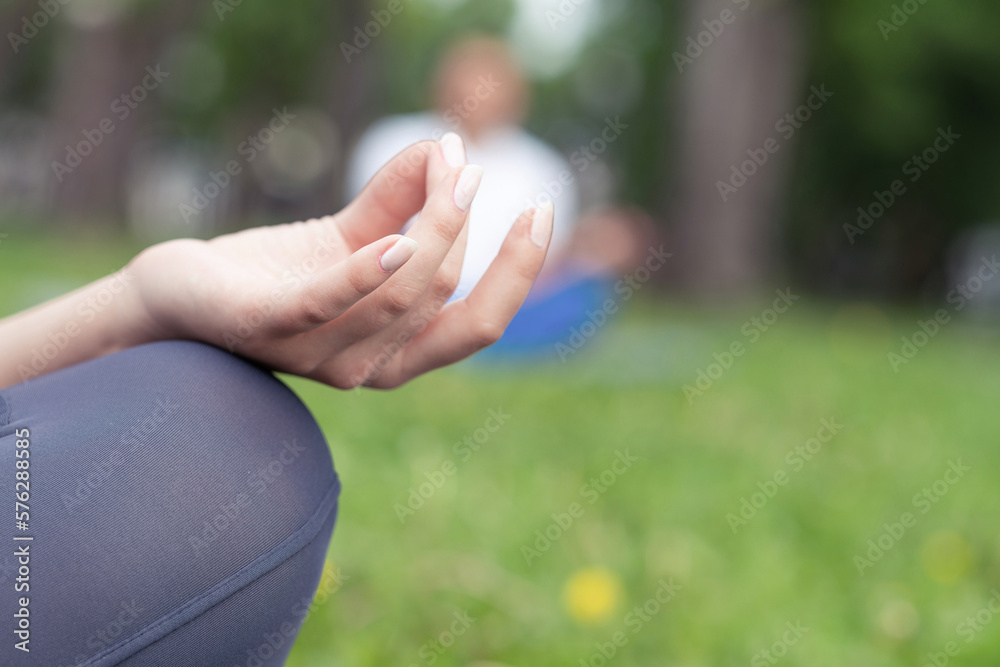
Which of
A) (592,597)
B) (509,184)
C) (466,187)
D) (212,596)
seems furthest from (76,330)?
(509,184)

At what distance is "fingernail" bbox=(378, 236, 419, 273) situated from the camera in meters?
0.90

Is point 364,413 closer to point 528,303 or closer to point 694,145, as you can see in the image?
point 528,303

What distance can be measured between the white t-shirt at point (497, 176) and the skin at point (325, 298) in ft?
11.4

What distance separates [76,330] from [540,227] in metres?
0.58

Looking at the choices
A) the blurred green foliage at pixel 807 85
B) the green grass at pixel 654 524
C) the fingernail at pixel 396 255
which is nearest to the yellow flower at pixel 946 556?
the green grass at pixel 654 524

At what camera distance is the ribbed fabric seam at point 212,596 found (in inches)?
35.0

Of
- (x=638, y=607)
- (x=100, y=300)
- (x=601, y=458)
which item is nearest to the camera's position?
(x=100, y=300)

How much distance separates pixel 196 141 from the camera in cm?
3244

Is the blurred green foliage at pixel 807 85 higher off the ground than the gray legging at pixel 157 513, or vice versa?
the gray legging at pixel 157 513

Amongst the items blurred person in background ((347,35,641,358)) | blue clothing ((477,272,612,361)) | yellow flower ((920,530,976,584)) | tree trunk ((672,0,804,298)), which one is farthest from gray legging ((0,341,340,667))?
tree trunk ((672,0,804,298))

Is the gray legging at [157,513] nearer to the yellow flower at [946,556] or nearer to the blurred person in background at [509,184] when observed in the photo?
the yellow flower at [946,556]

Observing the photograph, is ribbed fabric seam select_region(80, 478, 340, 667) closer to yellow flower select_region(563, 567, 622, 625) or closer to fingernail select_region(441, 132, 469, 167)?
fingernail select_region(441, 132, 469, 167)

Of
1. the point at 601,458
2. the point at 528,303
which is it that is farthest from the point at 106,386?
the point at 528,303

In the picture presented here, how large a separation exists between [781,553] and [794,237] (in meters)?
21.2
